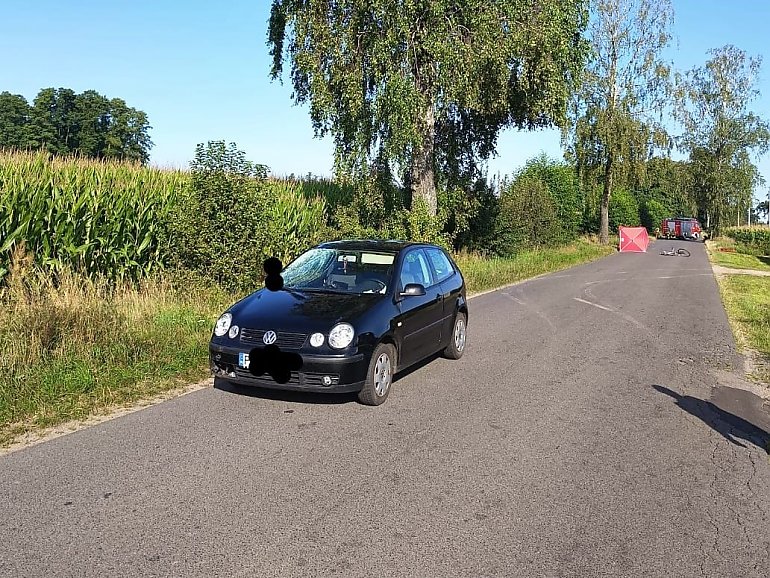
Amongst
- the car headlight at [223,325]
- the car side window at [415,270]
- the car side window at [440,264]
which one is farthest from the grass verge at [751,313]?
the car headlight at [223,325]

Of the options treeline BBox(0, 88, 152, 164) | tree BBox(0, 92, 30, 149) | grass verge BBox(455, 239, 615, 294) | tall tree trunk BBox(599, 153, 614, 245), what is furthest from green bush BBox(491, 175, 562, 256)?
tree BBox(0, 92, 30, 149)

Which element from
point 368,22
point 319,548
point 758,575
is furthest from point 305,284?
point 368,22

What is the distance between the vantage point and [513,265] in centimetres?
2503

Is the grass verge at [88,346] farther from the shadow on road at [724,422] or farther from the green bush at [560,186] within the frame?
the green bush at [560,186]

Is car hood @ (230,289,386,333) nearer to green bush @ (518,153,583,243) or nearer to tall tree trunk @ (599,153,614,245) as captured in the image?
green bush @ (518,153,583,243)

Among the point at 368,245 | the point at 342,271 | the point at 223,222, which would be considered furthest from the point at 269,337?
the point at 223,222

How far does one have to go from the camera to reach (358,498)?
4691 millimetres

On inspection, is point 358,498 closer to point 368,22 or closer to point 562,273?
point 368,22

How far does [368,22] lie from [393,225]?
5.52 meters

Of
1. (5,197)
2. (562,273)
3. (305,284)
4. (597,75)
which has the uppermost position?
(597,75)

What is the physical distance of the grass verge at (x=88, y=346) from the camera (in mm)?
6629

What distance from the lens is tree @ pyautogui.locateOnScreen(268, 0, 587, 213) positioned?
60.2ft

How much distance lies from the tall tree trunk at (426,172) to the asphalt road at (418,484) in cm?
1334

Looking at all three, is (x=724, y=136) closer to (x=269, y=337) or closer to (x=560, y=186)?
(x=560, y=186)
